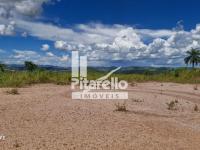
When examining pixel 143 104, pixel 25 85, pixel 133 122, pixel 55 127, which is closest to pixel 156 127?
pixel 133 122

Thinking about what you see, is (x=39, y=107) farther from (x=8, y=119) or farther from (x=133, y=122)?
(x=133, y=122)

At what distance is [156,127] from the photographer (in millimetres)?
10258

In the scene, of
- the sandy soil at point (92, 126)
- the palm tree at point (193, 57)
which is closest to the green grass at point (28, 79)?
the sandy soil at point (92, 126)

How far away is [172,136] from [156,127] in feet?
3.55

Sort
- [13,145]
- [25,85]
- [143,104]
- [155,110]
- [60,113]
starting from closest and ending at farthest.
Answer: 1. [13,145]
2. [60,113]
3. [155,110]
4. [143,104]
5. [25,85]

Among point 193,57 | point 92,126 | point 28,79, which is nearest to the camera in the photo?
point 92,126

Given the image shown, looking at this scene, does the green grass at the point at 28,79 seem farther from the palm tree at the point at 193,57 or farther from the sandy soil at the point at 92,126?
the palm tree at the point at 193,57

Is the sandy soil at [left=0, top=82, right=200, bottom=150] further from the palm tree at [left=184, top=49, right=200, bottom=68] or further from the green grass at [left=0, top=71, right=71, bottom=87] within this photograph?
the palm tree at [left=184, top=49, right=200, bottom=68]

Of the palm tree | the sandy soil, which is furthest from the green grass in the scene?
the palm tree

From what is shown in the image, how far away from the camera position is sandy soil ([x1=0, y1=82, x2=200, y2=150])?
26.2ft

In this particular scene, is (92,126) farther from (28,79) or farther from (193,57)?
(193,57)

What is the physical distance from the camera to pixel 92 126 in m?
9.84

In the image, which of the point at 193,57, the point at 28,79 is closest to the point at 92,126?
the point at 28,79

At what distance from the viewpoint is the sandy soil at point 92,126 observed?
26.2ft
